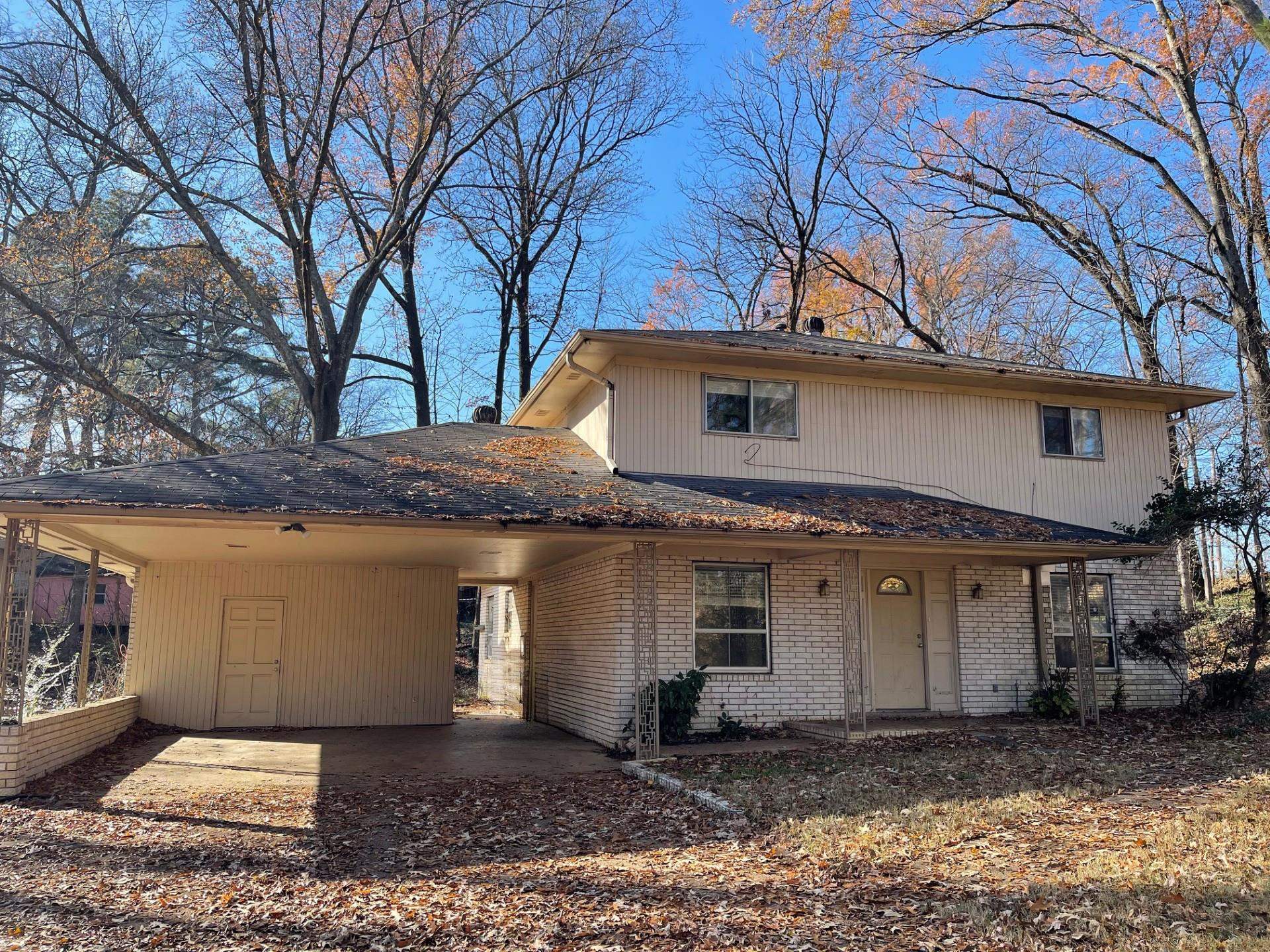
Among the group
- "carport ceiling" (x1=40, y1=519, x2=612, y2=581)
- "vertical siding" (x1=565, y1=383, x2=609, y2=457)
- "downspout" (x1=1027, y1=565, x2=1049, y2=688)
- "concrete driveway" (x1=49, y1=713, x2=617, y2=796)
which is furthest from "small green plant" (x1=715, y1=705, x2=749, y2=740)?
"downspout" (x1=1027, y1=565, x2=1049, y2=688)

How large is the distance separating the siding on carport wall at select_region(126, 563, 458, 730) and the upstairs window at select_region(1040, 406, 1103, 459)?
9877 mm

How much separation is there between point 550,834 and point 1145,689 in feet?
35.9

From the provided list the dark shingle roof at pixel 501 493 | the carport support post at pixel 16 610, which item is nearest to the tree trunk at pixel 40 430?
the dark shingle roof at pixel 501 493

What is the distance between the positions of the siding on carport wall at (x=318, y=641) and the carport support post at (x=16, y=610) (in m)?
5.42

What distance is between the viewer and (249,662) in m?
14.4

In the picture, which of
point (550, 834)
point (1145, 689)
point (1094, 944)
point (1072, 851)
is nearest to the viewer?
point (1094, 944)

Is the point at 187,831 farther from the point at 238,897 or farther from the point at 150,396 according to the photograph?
the point at 150,396

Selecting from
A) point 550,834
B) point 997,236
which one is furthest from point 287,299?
point 997,236

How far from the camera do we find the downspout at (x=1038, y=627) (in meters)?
13.7

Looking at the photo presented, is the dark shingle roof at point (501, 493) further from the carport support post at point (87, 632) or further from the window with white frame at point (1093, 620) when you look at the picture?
the carport support post at point (87, 632)

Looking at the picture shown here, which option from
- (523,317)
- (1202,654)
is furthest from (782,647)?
(523,317)

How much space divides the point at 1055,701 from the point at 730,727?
15.6ft

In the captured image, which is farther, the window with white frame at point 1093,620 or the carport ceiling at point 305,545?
the window with white frame at point 1093,620

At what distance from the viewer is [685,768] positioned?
9773 mm
